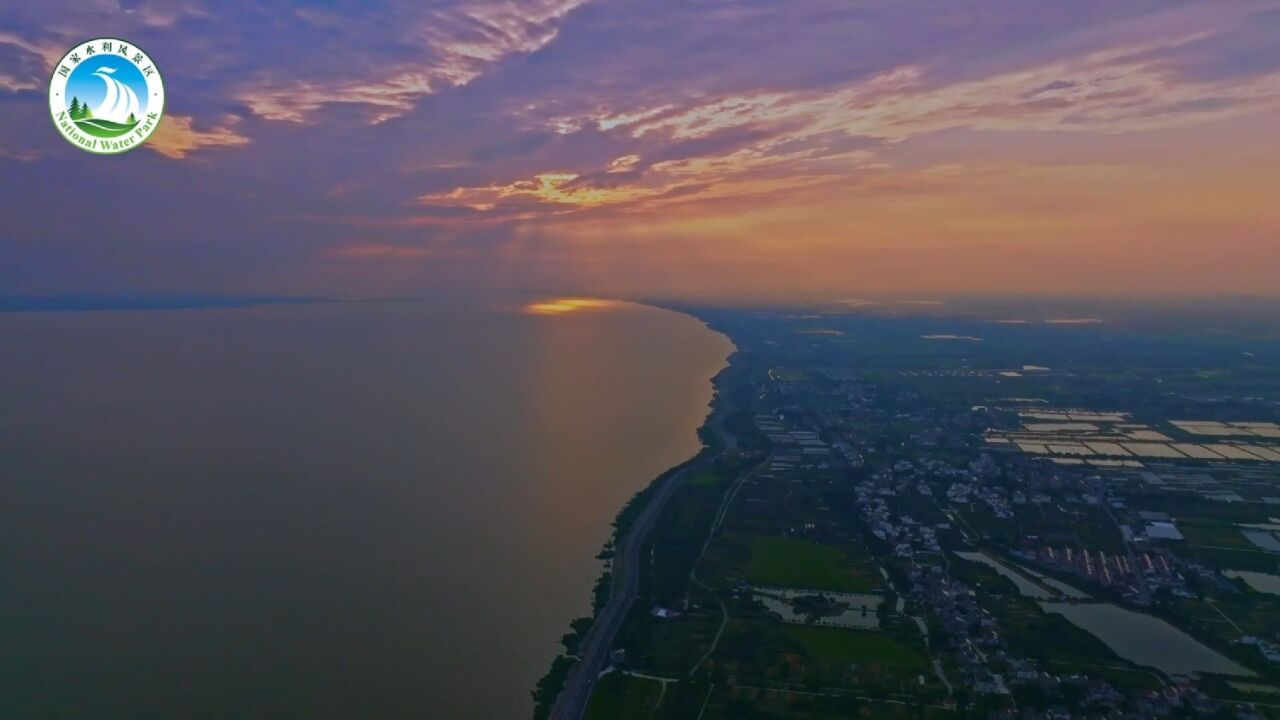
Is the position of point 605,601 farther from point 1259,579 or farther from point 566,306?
point 566,306

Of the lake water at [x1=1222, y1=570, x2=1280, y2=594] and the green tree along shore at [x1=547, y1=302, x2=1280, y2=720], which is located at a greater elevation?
the green tree along shore at [x1=547, y1=302, x2=1280, y2=720]

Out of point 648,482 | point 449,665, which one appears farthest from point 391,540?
point 648,482

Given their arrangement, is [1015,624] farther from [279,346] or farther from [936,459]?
[279,346]

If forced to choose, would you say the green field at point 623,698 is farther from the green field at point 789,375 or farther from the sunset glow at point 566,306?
the sunset glow at point 566,306

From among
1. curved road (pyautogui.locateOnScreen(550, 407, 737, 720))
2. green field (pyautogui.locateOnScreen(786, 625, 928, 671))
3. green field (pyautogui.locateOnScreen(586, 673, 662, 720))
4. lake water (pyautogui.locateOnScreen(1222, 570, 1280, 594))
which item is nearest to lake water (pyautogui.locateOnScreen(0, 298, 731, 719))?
curved road (pyautogui.locateOnScreen(550, 407, 737, 720))

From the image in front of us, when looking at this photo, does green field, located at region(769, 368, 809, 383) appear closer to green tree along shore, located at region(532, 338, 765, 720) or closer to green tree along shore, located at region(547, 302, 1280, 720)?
green tree along shore, located at region(547, 302, 1280, 720)

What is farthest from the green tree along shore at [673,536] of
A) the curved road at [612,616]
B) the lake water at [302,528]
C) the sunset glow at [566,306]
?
the sunset glow at [566,306]

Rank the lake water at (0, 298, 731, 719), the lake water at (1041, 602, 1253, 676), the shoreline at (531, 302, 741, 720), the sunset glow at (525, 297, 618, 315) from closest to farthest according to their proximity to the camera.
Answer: the shoreline at (531, 302, 741, 720) → the lake water at (0, 298, 731, 719) → the lake water at (1041, 602, 1253, 676) → the sunset glow at (525, 297, 618, 315)
